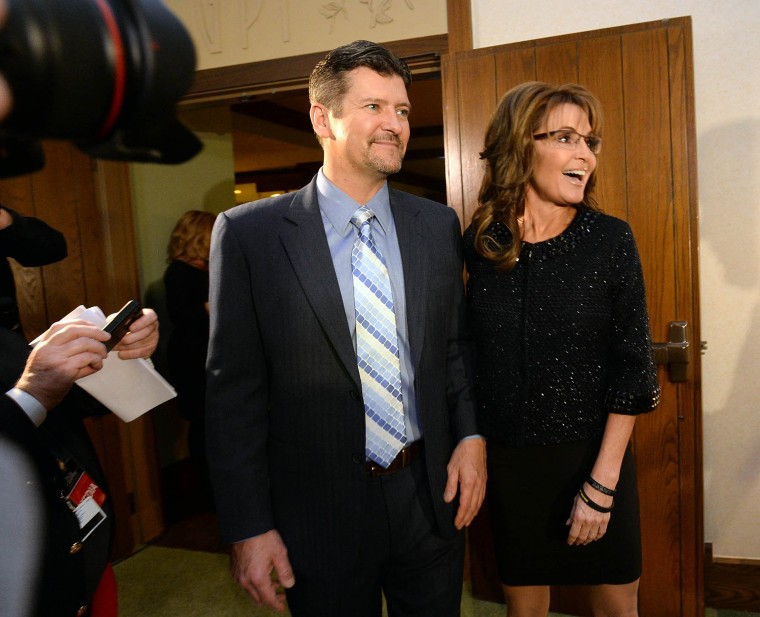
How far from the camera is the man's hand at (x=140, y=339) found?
1066 millimetres

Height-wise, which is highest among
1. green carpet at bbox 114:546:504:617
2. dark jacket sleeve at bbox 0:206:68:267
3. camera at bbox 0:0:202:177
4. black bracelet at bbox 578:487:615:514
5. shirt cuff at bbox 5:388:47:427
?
camera at bbox 0:0:202:177

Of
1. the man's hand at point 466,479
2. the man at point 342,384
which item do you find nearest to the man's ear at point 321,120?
the man at point 342,384

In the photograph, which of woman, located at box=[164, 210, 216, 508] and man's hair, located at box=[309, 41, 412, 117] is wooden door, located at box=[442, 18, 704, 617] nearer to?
man's hair, located at box=[309, 41, 412, 117]

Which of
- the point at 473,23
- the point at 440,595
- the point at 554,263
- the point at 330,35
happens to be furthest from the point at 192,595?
the point at 473,23

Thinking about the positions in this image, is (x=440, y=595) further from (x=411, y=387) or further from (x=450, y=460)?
(x=411, y=387)

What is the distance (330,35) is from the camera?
7.77 ft

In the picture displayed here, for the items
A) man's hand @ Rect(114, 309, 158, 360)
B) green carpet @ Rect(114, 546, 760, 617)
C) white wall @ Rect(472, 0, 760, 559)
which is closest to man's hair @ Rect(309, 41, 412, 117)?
man's hand @ Rect(114, 309, 158, 360)

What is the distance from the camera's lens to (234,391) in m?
1.24

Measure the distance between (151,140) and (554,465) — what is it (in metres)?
1.29

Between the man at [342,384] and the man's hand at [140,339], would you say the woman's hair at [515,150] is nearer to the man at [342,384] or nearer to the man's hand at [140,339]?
the man at [342,384]

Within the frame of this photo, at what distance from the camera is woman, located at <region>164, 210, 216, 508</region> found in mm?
2800

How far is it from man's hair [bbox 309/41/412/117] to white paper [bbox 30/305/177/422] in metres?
0.63

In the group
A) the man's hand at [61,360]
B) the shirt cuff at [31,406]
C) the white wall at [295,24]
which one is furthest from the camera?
the white wall at [295,24]

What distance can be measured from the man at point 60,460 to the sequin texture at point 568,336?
722 mm
